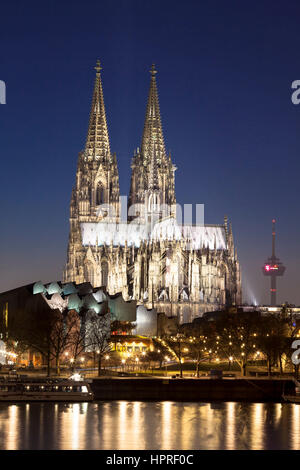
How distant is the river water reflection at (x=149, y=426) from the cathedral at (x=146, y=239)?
69535 millimetres

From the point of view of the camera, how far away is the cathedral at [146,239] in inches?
5443

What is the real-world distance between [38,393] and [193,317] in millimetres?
71862

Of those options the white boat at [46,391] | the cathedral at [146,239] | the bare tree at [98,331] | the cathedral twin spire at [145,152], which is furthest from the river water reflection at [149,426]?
the cathedral twin spire at [145,152]

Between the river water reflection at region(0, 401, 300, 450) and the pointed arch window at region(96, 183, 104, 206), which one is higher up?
the pointed arch window at region(96, 183, 104, 206)

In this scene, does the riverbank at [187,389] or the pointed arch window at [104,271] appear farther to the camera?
the pointed arch window at [104,271]

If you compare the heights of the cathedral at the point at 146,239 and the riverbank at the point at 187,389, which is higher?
the cathedral at the point at 146,239

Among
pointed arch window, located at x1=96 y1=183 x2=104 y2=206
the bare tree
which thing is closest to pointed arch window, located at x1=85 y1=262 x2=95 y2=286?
pointed arch window, located at x1=96 y1=183 x2=104 y2=206

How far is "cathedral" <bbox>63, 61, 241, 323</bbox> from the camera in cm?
13825

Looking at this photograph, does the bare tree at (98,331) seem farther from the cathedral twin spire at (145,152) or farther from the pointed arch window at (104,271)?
the cathedral twin spire at (145,152)

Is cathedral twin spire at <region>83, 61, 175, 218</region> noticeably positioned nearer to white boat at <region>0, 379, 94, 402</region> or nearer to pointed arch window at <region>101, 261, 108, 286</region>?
pointed arch window at <region>101, 261, 108, 286</region>

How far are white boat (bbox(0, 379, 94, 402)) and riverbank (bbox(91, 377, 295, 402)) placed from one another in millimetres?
1898

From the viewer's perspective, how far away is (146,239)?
144000 millimetres

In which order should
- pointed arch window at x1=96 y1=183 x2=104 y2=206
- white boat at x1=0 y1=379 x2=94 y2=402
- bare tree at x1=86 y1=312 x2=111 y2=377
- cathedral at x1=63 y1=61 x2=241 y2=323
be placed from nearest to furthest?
white boat at x1=0 y1=379 x2=94 y2=402 → bare tree at x1=86 y1=312 x2=111 y2=377 → cathedral at x1=63 y1=61 x2=241 y2=323 → pointed arch window at x1=96 y1=183 x2=104 y2=206
